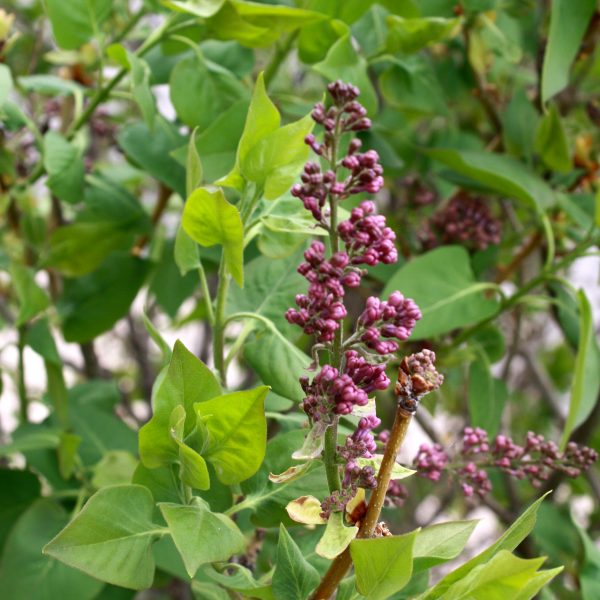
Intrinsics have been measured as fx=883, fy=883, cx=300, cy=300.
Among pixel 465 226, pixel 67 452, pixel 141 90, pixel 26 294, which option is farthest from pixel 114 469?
pixel 465 226

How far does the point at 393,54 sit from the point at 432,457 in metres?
0.36

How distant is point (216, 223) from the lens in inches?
15.8

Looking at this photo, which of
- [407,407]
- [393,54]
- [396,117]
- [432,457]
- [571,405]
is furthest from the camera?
[396,117]

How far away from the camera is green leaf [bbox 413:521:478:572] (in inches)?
15.2

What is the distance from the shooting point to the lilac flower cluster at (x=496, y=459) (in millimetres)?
479

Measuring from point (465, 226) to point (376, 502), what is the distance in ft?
1.49

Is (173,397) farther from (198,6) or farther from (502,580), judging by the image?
(198,6)

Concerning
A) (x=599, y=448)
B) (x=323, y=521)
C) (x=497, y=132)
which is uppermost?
(x=323, y=521)

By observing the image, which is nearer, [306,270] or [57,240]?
[306,270]

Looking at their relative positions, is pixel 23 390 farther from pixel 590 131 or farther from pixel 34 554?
pixel 590 131

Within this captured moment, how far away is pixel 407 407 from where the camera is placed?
0.33 m

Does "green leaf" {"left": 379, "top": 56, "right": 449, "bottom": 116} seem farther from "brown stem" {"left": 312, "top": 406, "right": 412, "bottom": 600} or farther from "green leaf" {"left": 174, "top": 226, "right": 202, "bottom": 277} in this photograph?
"brown stem" {"left": 312, "top": 406, "right": 412, "bottom": 600}

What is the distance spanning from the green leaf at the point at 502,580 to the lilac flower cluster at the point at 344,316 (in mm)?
54

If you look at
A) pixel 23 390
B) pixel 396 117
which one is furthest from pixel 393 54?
pixel 23 390
